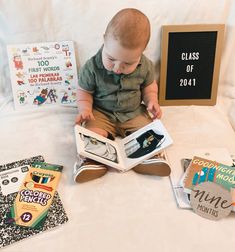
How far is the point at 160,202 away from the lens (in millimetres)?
969

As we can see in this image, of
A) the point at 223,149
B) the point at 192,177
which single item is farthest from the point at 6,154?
the point at 223,149

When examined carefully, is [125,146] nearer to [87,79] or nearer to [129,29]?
[87,79]

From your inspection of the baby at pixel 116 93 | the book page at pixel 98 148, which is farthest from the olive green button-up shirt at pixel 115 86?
the book page at pixel 98 148

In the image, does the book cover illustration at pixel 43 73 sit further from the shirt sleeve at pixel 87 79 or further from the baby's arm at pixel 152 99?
the baby's arm at pixel 152 99

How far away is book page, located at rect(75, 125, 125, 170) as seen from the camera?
103 cm

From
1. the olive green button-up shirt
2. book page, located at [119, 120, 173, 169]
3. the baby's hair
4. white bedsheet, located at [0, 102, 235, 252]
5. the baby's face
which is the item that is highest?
the baby's hair

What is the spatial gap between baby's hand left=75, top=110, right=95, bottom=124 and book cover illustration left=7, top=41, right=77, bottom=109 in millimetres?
193

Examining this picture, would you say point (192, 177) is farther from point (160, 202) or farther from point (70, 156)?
point (70, 156)

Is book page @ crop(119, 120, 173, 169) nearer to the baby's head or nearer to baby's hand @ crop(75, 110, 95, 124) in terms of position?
baby's hand @ crop(75, 110, 95, 124)

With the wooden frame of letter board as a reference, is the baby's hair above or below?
above

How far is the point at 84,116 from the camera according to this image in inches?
44.6

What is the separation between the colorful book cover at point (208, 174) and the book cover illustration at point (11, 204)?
363 mm

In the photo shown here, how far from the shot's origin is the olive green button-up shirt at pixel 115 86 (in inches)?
44.9

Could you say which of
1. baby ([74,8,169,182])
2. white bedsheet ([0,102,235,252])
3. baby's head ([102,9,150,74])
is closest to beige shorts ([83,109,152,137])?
baby ([74,8,169,182])
